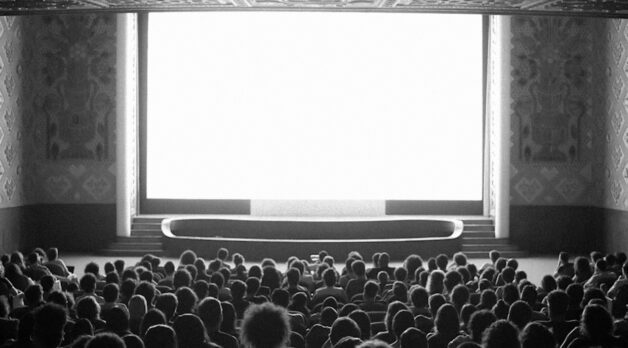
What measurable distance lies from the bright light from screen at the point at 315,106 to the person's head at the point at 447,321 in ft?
46.0

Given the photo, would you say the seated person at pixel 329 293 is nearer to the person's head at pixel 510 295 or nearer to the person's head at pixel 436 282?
the person's head at pixel 436 282

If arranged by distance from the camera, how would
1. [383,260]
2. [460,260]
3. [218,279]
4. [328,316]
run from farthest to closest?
[460,260] → [383,260] → [218,279] → [328,316]

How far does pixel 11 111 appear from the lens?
1711 centimetres

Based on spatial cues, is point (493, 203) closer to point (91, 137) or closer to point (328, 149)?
point (328, 149)

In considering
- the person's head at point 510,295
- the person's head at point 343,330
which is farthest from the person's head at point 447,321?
the person's head at point 510,295

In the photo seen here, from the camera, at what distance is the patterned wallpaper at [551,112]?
18188mm

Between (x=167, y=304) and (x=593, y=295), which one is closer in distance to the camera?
(x=167, y=304)

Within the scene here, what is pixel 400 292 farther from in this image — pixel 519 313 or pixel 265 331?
pixel 265 331

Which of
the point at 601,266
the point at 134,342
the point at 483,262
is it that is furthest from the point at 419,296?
the point at 483,262

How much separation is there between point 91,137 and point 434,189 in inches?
→ 298

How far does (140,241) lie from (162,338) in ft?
44.3

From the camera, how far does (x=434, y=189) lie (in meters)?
19.6

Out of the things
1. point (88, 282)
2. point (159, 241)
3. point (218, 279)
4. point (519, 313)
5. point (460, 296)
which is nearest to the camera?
point (519, 313)

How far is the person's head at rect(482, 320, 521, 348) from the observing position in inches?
171
